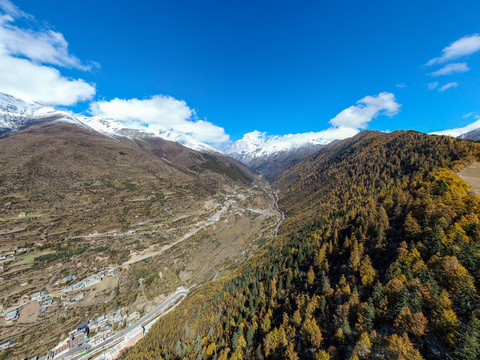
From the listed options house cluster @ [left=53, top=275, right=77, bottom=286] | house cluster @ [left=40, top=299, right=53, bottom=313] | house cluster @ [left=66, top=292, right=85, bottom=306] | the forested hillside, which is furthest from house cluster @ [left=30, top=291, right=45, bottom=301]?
the forested hillside

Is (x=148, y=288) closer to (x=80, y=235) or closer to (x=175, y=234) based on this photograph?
(x=175, y=234)

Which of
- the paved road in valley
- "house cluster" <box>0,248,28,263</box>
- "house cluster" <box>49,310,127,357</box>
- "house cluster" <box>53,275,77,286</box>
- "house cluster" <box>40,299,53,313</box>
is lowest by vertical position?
the paved road in valley

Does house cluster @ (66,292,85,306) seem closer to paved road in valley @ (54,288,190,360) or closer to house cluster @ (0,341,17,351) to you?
house cluster @ (0,341,17,351)

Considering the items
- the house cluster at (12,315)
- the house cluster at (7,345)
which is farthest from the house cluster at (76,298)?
the house cluster at (7,345)

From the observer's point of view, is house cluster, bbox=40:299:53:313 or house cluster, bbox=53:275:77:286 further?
house cluster, bbox=53:275:77:286

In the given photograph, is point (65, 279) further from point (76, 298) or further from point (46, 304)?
point (76, 298)

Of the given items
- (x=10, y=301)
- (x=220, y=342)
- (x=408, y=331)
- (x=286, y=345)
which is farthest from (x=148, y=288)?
(x=408, y=331)

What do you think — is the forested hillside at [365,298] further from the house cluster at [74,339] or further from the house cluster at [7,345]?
the house cluster at [7,345]

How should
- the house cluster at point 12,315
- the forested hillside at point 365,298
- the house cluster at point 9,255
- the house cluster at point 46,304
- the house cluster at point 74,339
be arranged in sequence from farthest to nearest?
1. the house cluster at point 9,255
2. the house cluster at point 46,304
3. the house cluster at point 12,315
4. the house cluster at point 74,339
5. the forested hillside at point 365,298
